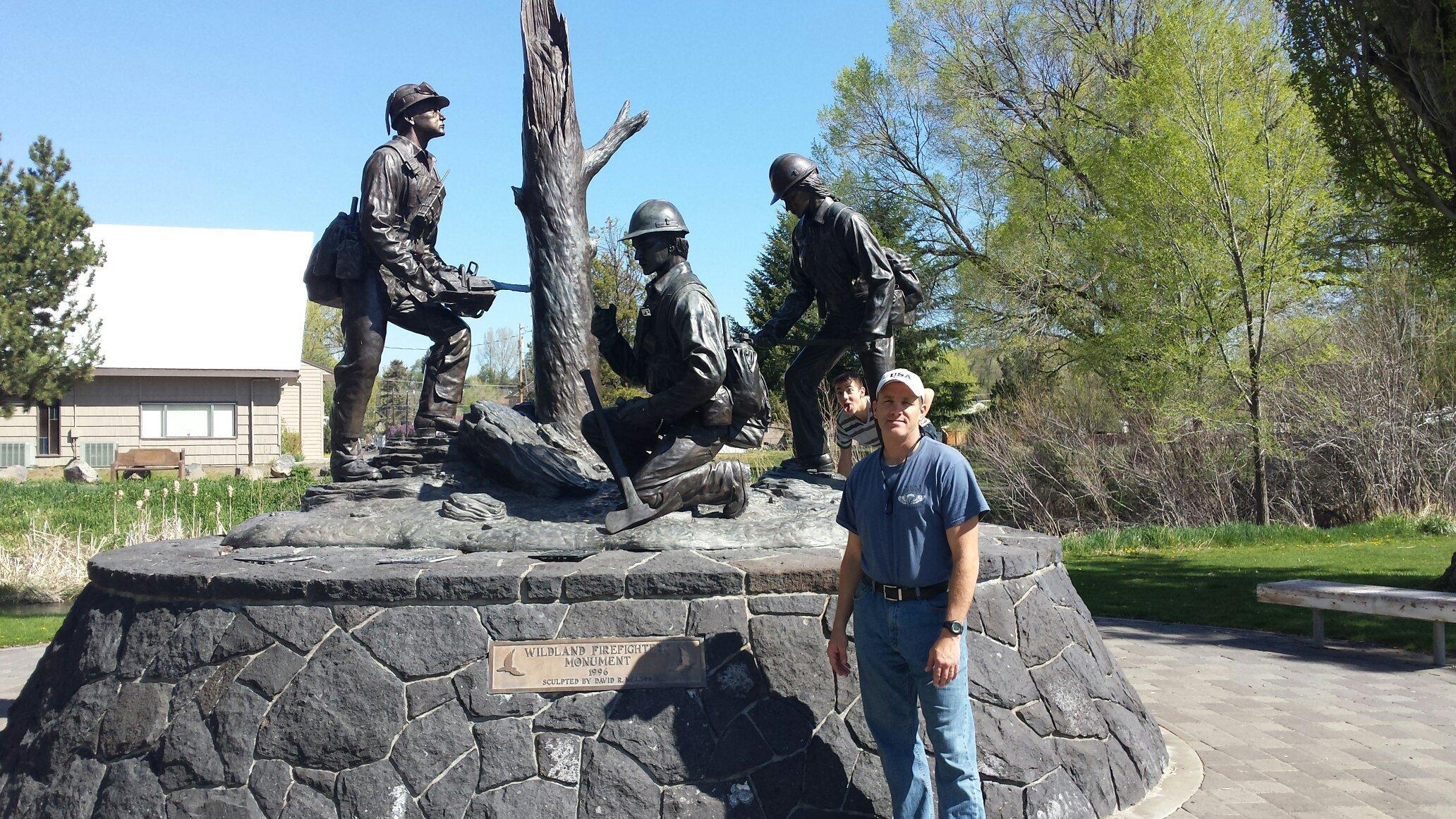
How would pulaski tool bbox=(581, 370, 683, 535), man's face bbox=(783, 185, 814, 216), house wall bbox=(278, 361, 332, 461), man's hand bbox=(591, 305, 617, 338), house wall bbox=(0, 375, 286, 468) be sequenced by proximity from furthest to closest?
1. house wall bbox=(278, 361, 332, 461)
2. house wall bbox=(0, 375, 286, 468)
3. man's face bbox=(783, 185, 814, 216)
4. man's hand bbox=(591, 305, 617, 338)
5. pulaski tool bbox=(581, 370, 683, 535)

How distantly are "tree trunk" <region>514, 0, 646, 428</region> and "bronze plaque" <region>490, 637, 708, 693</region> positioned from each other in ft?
16.1

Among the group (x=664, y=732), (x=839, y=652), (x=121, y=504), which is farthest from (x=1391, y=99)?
(x=121, y=504)

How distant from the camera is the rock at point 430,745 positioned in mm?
3852

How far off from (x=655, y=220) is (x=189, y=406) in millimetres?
23845

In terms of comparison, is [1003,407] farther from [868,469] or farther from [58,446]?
[58,446]

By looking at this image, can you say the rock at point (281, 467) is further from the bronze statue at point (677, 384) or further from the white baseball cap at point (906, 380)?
the white baseball cap at point (906, 380)

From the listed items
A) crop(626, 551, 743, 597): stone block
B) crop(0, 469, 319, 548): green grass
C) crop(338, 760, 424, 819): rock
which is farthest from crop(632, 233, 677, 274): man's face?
crop(0, 469, 319, 548): green grass

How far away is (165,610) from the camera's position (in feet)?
Answer: 14.2

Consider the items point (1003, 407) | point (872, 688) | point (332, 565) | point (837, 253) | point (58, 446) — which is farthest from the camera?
→ point (58, 446)

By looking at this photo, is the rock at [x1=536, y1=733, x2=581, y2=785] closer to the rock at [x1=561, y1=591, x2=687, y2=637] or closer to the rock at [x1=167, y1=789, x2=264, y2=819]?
the rock at [x1=561, y1=591, x2=687, y2=637]

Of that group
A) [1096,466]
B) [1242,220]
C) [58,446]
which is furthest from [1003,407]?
[58,446]

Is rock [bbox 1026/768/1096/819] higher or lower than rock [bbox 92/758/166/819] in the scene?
lower

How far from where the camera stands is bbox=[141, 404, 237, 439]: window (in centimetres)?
2508

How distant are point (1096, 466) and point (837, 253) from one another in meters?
11.4
